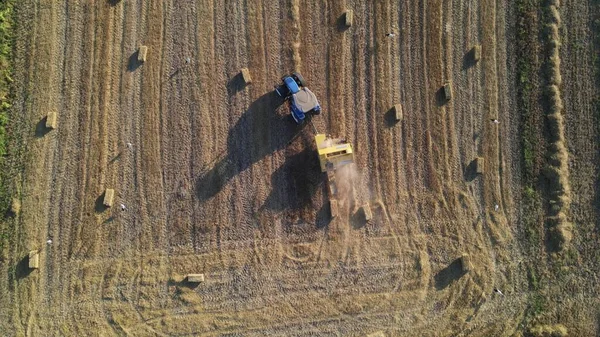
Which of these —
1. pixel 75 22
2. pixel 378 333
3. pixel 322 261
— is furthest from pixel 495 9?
pixel 75 22

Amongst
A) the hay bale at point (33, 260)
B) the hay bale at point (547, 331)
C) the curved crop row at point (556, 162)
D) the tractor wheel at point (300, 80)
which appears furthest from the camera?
the curved crop row at point (556, 162)

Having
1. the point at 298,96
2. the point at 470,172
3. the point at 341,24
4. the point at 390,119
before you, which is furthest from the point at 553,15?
the point at 298,96

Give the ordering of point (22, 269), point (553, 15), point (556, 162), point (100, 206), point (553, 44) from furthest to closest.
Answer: point (553, 15), point (553, 44), point (556, 162), point (100, 206), point (22, 269)

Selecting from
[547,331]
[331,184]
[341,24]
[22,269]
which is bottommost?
[547,331]

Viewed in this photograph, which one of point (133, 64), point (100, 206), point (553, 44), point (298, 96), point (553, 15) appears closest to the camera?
point (298, 96)

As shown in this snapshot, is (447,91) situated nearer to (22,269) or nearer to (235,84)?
(235,84)

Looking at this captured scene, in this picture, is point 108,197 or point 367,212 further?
point 367,212

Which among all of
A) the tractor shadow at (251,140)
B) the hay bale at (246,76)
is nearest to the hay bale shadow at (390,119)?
the tractor shadow at (251,140)

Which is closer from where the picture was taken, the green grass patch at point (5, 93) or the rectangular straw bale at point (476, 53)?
the green grass patch at point (5, 93)

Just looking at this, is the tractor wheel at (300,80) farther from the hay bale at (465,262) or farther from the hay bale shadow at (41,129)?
the hay bale shadow at (41,129)
